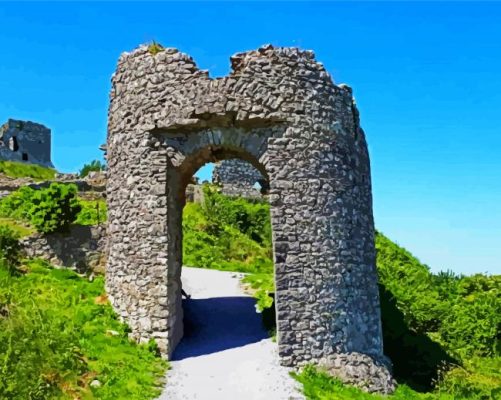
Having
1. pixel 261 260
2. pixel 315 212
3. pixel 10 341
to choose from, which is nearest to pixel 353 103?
pixel 315 212

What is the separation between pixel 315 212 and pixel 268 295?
5.58m

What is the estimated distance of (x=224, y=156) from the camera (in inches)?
517

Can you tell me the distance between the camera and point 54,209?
16250 millimetres

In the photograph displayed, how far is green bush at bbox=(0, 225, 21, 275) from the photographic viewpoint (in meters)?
13.9

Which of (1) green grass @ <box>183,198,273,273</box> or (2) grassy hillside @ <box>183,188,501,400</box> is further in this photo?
(1) green grass @ <box>183,198,273,273</box>

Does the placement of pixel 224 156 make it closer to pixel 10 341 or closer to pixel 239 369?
pixel 239 369

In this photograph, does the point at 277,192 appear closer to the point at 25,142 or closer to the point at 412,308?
the point at 412,308

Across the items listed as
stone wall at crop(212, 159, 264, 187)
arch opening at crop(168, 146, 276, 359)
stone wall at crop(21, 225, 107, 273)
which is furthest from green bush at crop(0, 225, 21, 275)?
stone wall at crop(212, 159, 264, 187)

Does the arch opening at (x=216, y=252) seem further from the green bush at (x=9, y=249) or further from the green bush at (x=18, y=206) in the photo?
the green bush at (x=18, y=206)

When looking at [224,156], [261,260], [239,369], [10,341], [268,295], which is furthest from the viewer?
[261,260]

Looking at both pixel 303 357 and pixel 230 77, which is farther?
pixel 230 77

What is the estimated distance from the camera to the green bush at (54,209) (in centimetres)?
1609

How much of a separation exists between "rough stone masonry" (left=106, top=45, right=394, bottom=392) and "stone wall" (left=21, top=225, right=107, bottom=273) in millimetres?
4324

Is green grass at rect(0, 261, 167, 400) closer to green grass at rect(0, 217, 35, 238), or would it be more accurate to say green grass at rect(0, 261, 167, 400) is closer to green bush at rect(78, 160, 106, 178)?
green grass at rect(0, 217, 35, 238)
